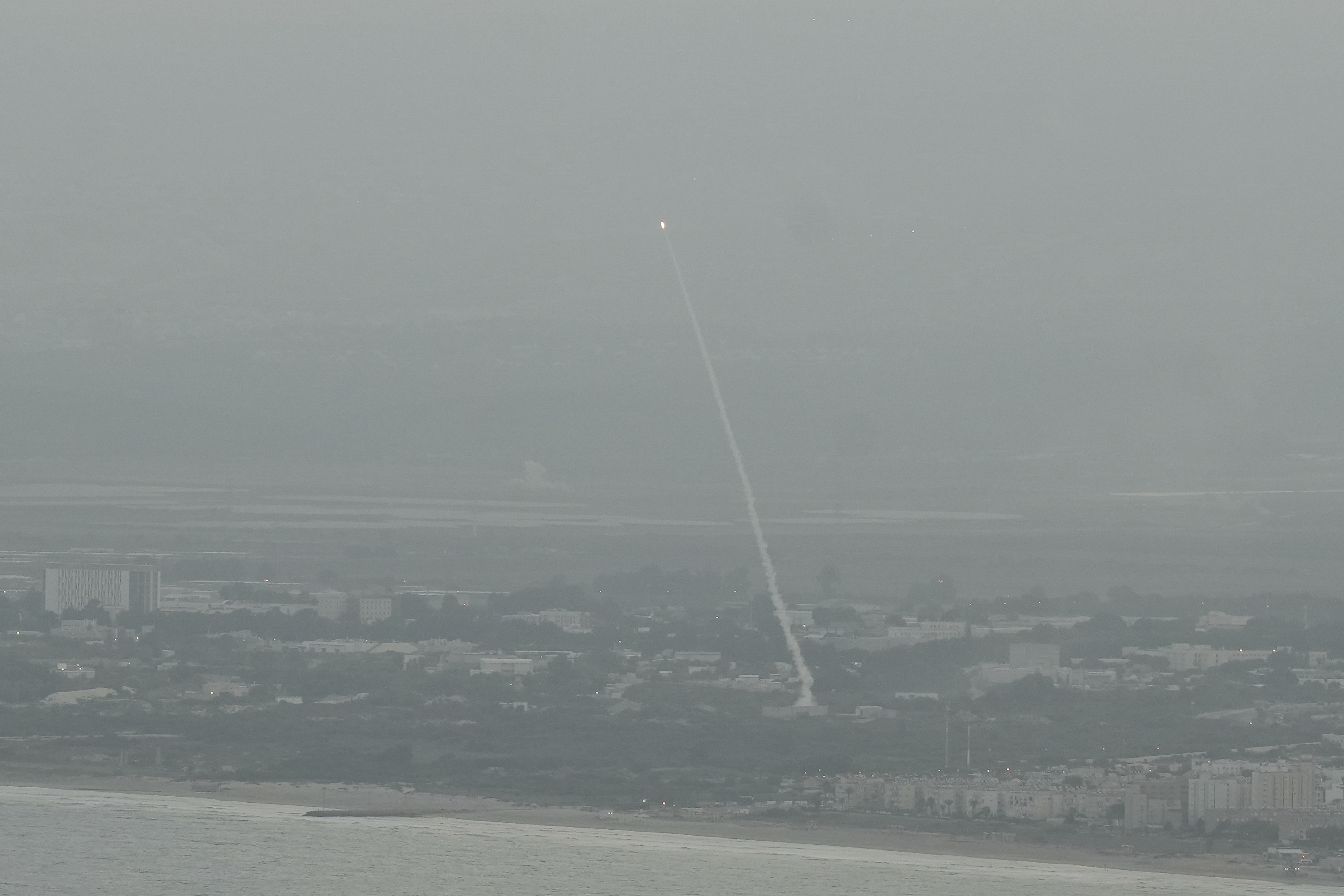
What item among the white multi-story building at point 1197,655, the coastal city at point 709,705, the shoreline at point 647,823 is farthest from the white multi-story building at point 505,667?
the white multi-story building at point 1197,655

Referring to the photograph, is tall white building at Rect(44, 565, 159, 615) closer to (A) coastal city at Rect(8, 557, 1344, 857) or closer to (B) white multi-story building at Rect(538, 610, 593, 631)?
(A) coastal city at Rect(8, 557, 1344, 857)

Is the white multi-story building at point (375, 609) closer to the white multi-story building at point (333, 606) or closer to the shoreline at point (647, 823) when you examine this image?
the white multi-story building at point (333, 606)

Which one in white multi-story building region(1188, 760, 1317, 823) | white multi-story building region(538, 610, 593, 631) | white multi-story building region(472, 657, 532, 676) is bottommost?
white multi-story building region(1188, 760, 1317, 823)

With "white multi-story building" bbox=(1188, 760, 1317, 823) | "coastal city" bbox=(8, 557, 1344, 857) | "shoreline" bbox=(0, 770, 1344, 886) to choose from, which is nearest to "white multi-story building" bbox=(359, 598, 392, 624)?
"coastal city" bbox=(8, 557, 1344, 857)

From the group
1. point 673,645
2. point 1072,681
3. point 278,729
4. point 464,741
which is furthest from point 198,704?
point 1072,681

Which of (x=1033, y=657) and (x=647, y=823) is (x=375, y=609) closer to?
(x=1033, y=657)
